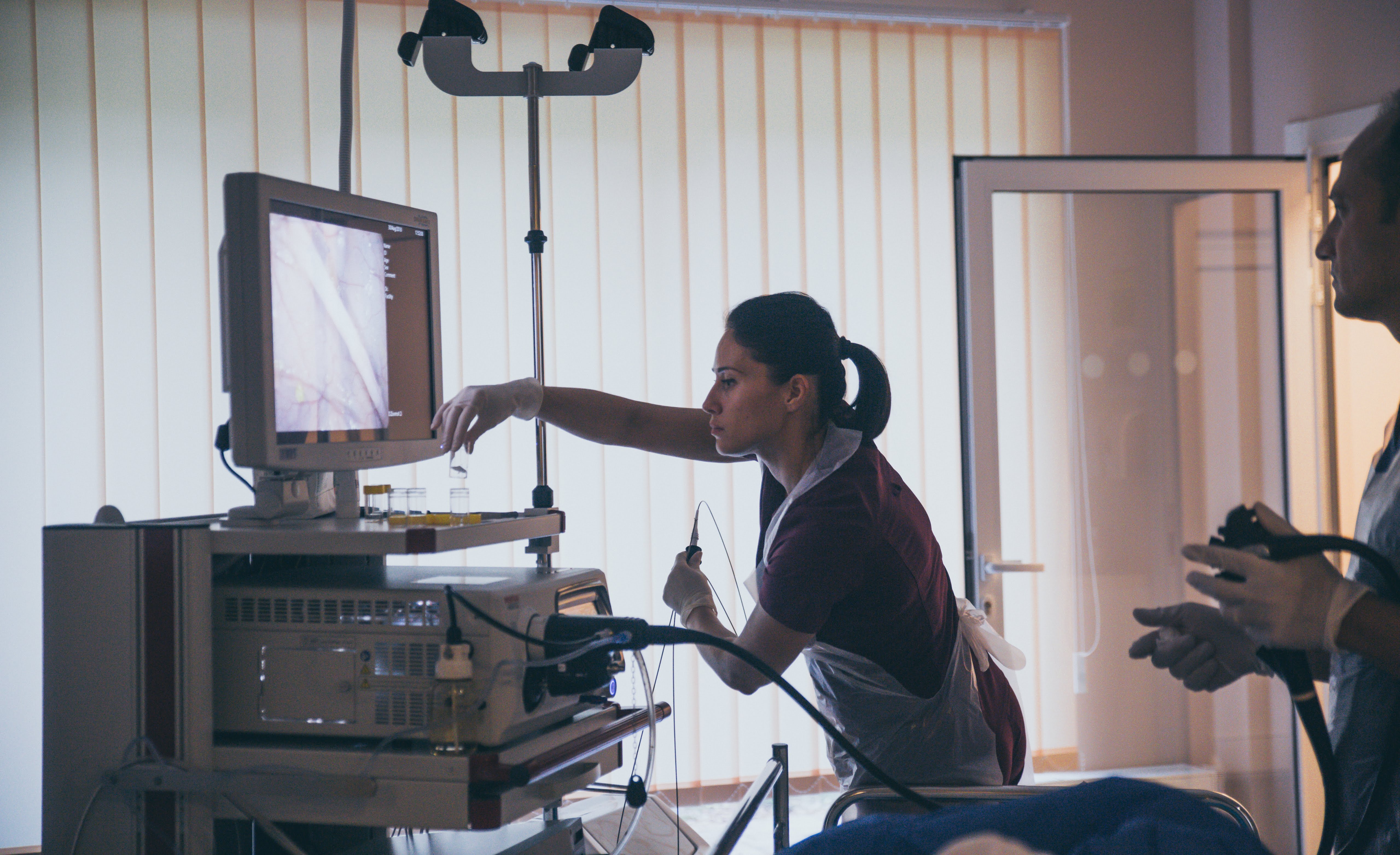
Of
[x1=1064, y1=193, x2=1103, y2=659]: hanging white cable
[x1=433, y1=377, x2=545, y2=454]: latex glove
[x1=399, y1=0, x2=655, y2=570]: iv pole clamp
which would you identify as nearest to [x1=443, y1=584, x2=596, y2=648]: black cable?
[x1=433, y1=377, x2=545, y2=454]: latex glove

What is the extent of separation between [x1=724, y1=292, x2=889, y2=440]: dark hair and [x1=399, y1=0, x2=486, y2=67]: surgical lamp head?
608 millimetres

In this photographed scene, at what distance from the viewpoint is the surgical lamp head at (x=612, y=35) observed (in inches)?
57.4

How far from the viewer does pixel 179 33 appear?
2432 mm

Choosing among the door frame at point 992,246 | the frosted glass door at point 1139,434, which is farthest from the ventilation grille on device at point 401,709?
the frosted glass door at point 1139,434

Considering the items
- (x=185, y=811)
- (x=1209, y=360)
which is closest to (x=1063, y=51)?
(x=1209, y=360)

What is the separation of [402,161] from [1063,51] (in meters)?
1.96

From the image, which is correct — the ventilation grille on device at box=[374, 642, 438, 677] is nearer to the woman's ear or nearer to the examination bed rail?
the examination bed rail

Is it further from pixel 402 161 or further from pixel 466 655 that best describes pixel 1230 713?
pixel 402 161

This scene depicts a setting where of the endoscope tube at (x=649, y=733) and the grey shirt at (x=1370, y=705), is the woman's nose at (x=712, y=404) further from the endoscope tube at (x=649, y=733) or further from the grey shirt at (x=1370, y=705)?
the grey shirt at (x=1370, y=705)

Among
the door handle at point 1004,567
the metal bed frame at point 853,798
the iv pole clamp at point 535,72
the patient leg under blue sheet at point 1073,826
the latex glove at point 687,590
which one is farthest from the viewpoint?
the door handle at point 1004,567

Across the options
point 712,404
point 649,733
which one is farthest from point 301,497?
point 712,404

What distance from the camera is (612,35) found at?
1.48 m

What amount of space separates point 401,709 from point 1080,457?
1.95 metres

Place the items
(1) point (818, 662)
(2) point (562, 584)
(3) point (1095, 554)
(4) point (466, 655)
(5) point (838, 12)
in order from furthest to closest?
(5) point (838, 12) → (3) point (1095, 554) → (1) point (818, 662) → (2) point (562, 584) → (4) point (466, 655)
